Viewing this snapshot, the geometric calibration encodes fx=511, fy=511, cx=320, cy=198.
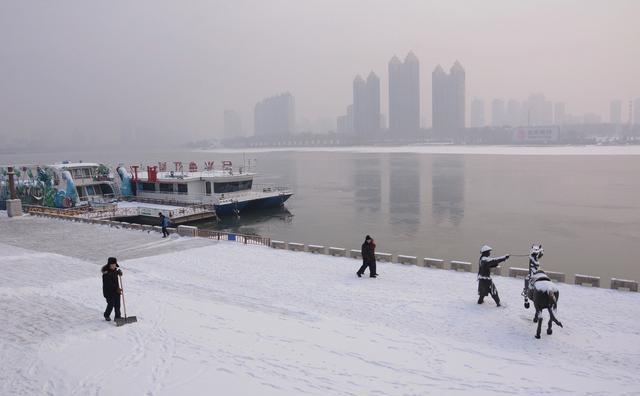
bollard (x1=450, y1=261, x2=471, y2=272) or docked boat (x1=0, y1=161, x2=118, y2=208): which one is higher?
docked boat (x1=0, y1=161, x2=118, y2=208)

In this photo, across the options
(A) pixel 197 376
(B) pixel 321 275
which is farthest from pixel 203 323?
(B) pixel 321 275

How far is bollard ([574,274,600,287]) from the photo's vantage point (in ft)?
49.5

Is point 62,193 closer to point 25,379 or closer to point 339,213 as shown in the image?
point 339,213

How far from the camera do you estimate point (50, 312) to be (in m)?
12.7

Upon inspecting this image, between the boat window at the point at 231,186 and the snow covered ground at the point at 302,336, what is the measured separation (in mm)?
28862

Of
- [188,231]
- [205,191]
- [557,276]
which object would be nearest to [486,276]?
[557,276]

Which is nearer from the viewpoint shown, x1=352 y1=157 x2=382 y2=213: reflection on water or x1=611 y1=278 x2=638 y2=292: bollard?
x1=611 y1=278 x2=638 y2=292: bollard

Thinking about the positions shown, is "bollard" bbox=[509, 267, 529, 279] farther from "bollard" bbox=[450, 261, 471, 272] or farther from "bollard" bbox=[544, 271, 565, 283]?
"bollard" bbox=[450, 261, 471, 272]

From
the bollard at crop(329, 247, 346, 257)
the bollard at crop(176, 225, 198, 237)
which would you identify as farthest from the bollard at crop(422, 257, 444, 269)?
the bollard at crop(176, 225, 198, 237)

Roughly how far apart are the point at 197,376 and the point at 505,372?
18.1 ft

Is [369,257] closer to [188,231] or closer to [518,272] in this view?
[518,272]

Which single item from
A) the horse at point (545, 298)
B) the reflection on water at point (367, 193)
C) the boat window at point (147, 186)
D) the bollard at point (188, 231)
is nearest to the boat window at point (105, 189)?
the boat window at point (147, 186)

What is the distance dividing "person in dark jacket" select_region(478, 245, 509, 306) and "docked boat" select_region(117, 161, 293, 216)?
3221 centimetres

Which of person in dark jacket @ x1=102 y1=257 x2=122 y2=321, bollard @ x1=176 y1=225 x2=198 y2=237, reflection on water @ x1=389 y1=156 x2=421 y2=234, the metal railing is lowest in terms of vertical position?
reflection on water @ x1=389 y1=156 x2=421 y2=234
